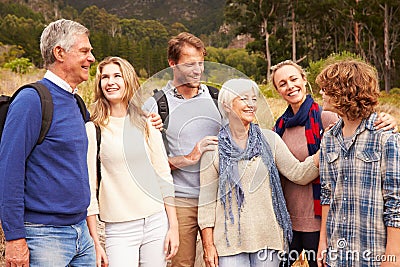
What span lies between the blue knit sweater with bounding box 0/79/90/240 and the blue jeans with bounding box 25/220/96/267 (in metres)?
0.03

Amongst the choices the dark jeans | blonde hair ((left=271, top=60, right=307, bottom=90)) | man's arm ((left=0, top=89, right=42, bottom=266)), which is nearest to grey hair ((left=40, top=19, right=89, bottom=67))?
man's arm ((left=0, top=89, right=42, bottom=266))

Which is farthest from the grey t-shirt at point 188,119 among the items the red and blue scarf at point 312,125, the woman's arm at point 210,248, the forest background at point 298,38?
the forest background at point 298,38

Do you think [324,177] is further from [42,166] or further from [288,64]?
[42,166]

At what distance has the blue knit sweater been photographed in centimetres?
172

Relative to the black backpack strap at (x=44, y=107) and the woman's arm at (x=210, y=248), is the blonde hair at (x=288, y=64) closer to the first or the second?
the woman's arm at (x=210, y=248)

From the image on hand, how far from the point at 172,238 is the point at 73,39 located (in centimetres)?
102

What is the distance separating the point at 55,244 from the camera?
6.02 ft

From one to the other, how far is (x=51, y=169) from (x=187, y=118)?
65cm

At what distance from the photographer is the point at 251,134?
2.24m

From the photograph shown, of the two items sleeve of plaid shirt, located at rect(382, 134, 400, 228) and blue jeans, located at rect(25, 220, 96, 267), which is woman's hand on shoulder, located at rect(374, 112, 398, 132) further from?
blue jeans, located at rect(25, 220, 96, 267)

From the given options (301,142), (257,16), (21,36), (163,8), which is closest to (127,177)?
(301,142)

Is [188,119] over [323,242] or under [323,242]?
over

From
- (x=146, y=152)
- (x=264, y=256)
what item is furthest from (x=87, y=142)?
(x=264, y=256)

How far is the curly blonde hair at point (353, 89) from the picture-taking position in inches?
73.6
